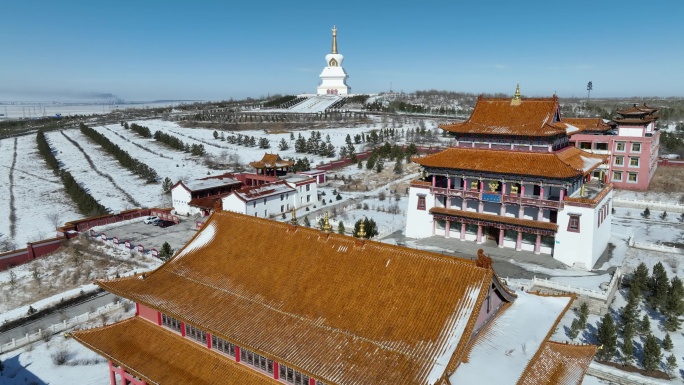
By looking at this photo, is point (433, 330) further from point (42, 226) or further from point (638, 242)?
point (42, 226)

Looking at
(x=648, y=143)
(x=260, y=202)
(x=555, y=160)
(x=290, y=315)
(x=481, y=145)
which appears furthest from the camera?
(x=648, y=143)

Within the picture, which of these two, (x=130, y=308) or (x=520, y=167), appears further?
(x=520, y=167)

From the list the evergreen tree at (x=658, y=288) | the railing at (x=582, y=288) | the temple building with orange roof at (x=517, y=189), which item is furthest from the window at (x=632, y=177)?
the evergreen tree at (x=658, y=288)

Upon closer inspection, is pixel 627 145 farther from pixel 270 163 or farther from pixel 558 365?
pixel 558 365

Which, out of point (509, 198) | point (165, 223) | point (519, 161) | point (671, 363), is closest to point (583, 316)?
point (671, 363)

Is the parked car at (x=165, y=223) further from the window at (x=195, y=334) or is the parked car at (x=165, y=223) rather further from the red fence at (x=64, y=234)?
the window at (x=195, y=334)

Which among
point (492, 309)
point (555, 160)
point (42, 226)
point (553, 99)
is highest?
point (553, 99)

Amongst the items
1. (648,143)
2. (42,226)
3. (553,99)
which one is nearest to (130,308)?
→ (42,226)

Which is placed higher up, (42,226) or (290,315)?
(290,315)
